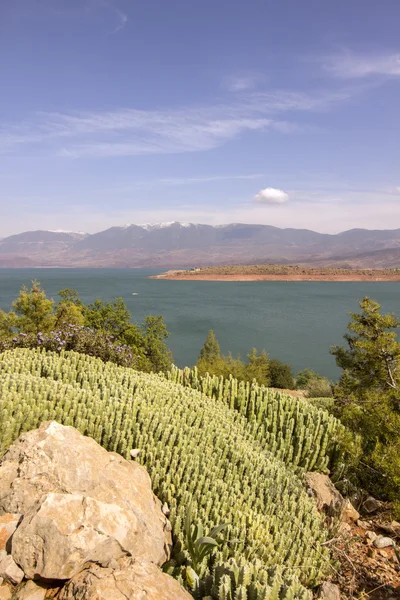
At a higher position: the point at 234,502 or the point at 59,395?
the point at 59,395

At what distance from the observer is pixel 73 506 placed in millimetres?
3641

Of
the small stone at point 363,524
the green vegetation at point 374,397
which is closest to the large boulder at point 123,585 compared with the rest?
the small stone at point 363,524

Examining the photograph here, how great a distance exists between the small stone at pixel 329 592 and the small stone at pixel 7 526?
318 cm

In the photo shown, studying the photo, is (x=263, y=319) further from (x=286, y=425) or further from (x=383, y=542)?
(x=383, y=542)

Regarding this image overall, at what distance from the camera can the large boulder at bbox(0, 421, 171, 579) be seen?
3371 millimetres

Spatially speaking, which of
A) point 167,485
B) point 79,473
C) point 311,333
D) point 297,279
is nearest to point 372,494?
point 167,485

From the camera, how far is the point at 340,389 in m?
13.1

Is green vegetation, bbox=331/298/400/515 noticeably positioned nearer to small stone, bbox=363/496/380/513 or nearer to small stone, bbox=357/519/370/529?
small stone, bbox=363/496/380/513

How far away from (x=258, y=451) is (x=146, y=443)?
2.00 meters

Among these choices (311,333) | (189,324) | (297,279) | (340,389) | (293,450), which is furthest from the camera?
(297,279)

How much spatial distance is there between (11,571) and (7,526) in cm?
41

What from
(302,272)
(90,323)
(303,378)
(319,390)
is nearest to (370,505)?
(319,390)

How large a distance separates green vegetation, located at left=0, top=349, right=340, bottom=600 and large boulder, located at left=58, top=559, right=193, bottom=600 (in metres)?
0.51

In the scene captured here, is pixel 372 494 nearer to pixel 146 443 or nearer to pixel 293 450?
pixel 293 450
